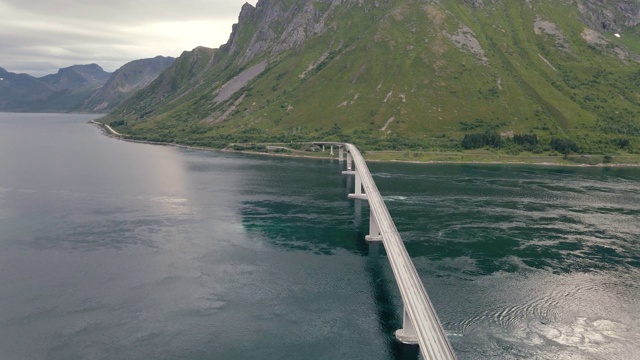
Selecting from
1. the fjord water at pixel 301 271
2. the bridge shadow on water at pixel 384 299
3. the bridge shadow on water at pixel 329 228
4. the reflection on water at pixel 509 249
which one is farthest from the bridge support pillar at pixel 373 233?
the reflection on water at pixel 509 249

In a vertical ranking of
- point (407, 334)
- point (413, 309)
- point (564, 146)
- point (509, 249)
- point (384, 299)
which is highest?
point (564, 146)

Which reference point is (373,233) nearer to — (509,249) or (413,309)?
(509,249)

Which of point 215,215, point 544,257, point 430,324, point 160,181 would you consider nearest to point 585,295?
point 544,257

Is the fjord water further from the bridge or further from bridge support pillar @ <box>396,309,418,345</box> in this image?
the bridge

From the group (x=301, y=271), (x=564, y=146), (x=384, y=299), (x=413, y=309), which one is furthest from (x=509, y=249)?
(x=564, y=146)

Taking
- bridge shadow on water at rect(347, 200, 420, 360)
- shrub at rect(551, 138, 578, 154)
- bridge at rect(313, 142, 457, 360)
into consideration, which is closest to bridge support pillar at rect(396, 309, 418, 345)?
bridge at rect(313, 142, 457, 360)

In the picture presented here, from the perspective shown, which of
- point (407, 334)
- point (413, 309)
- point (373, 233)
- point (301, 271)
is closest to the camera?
point (413, 309)

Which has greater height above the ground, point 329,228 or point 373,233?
point 373,233

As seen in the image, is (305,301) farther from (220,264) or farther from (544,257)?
(544,257)

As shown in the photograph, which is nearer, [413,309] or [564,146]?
[413,309]

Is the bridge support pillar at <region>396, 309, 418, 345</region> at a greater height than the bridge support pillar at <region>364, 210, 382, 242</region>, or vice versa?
the bridge support pillar at <region>364, 210, 382, 242</region>
